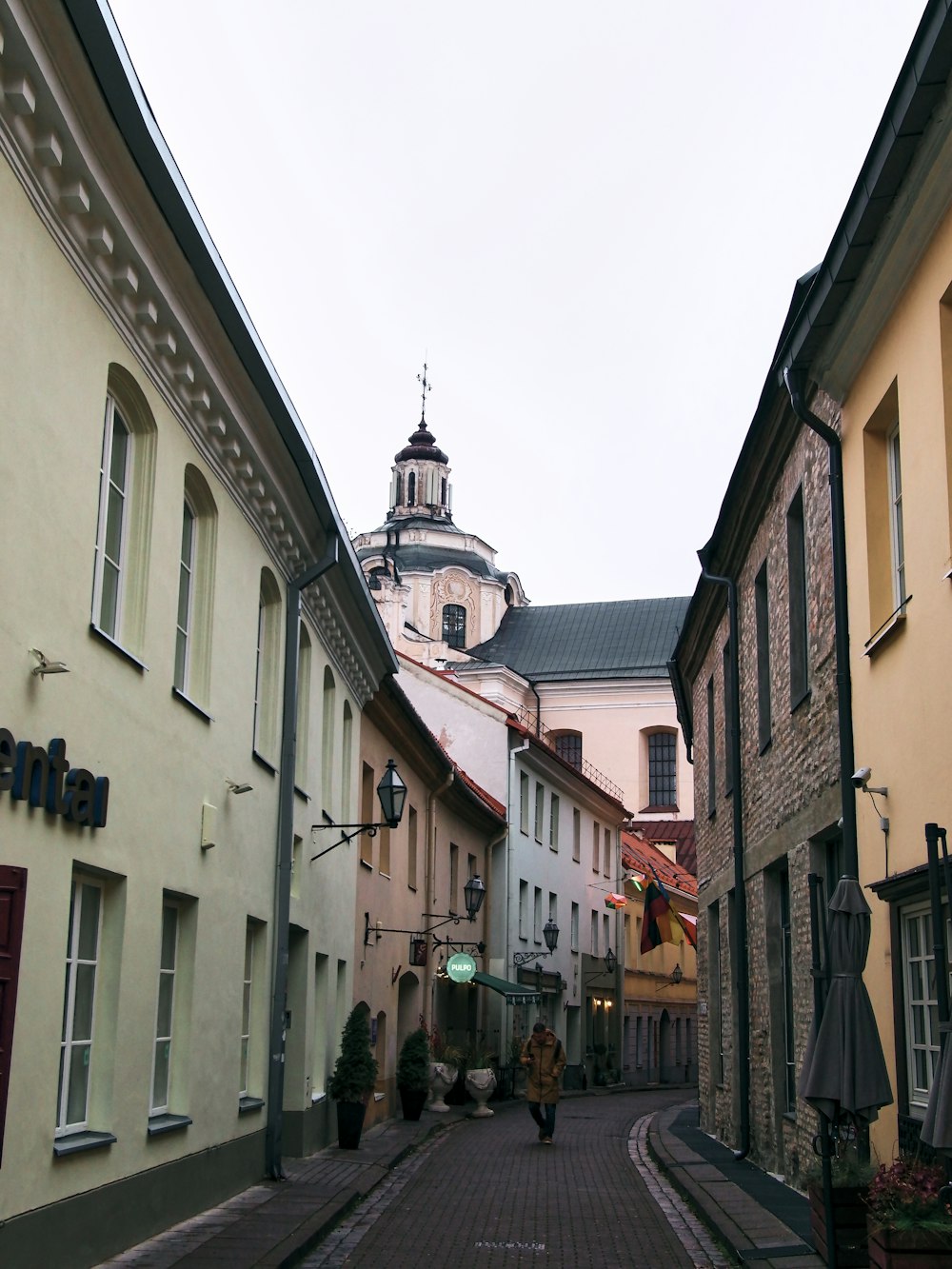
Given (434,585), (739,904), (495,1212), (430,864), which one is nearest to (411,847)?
(430,864)

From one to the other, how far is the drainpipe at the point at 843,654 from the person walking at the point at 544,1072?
949cm

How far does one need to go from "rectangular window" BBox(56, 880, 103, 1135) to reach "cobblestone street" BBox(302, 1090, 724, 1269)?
218 centimetres

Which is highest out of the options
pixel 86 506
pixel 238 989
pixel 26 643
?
pixel 86 506

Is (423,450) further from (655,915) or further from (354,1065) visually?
(354,1065)

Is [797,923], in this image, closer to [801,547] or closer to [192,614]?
[801,547]

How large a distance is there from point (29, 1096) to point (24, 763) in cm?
175

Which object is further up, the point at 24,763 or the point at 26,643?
the point at 26,643

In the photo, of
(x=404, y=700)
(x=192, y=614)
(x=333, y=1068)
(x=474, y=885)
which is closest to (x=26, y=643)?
(x=192, y=614)

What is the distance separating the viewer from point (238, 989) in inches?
519

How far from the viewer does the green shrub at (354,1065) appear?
17531 mm

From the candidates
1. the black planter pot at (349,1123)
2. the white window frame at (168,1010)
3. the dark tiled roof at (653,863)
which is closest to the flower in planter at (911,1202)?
the white window frame at (168,1010)

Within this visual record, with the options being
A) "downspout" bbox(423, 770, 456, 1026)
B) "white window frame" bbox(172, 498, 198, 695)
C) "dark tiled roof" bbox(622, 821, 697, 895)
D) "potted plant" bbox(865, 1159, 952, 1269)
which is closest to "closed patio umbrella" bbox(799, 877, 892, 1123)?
"potted plant" bbox(865, 1159, 952, 1269)

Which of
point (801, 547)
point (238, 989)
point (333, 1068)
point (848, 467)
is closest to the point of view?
point (848, 467)

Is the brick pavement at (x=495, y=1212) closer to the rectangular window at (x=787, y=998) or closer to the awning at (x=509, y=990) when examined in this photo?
the rectangular window at (x=787, y=998)
